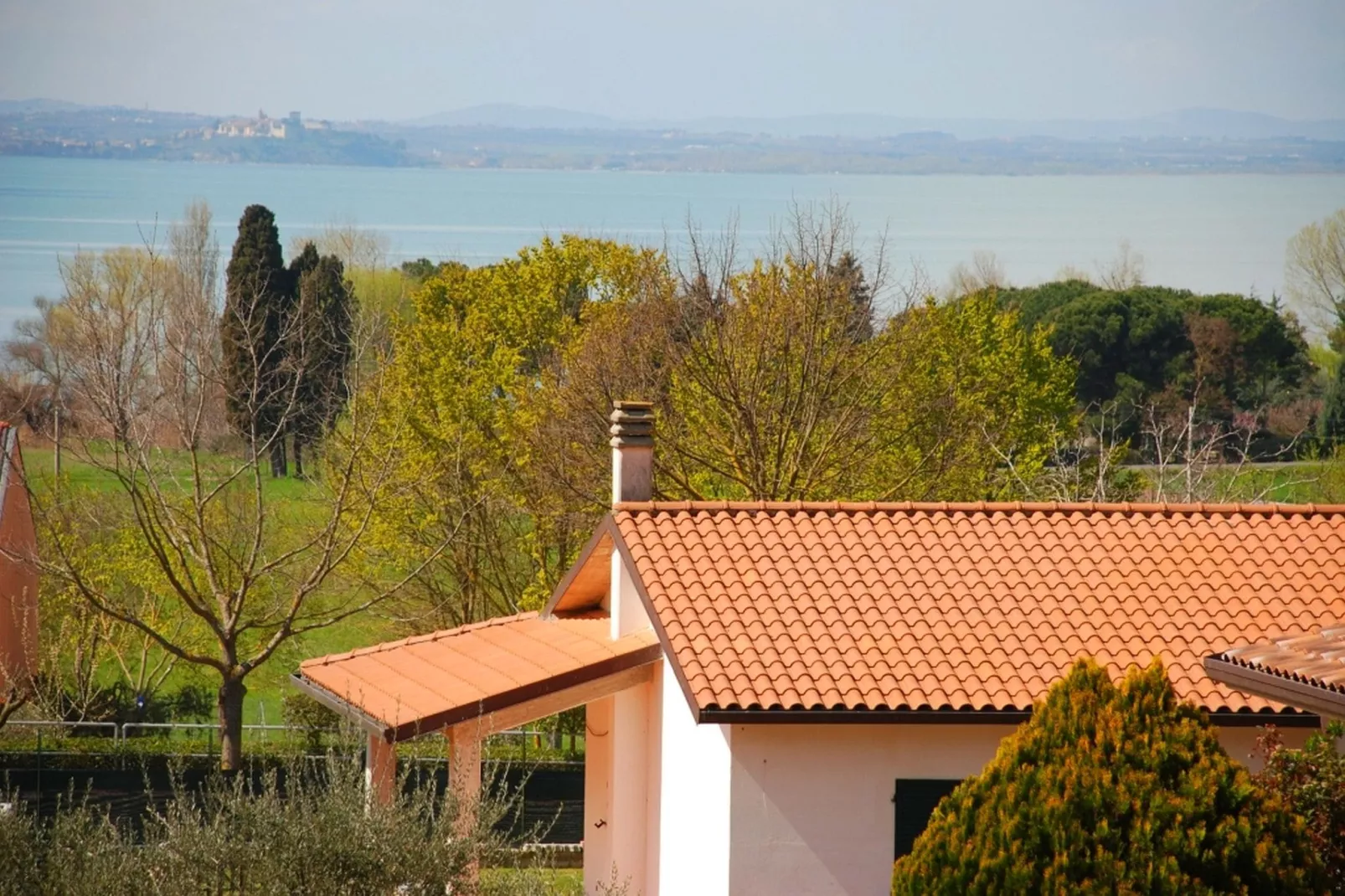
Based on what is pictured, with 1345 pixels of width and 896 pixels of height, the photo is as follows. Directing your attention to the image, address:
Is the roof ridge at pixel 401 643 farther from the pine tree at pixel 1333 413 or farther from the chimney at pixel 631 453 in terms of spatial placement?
the pine tree at pixel 1333 413

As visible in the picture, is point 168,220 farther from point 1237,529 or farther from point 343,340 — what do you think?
point 1237,529

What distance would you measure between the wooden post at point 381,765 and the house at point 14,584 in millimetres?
16400

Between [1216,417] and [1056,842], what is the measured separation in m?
48.2

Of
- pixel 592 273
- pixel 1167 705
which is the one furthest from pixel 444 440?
pixel 1167 705

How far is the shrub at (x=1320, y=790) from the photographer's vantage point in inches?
358

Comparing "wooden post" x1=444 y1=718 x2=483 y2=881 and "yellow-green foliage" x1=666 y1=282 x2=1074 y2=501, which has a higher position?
"yellow-green foliage" x1=666 y1=282 x2=1074 y2=501

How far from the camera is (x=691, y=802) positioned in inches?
519

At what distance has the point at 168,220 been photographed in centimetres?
6562

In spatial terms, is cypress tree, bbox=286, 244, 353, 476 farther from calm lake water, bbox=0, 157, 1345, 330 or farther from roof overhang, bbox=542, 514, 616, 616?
roof overhang, bbox=542, 514, 616, 616

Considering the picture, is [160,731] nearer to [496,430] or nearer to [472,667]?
[496,430]

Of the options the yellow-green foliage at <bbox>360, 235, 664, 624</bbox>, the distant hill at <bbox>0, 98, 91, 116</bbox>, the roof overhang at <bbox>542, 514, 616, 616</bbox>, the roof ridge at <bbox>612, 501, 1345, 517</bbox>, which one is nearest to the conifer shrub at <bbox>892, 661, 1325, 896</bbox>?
the roof ridge at <bbox>612, 501, 1345, 517</bbox>

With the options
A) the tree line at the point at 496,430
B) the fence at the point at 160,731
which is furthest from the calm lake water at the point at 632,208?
the fence at the point at 160,731

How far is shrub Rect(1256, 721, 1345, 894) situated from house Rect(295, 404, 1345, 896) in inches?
109

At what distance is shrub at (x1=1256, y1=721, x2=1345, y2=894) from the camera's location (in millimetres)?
9086
